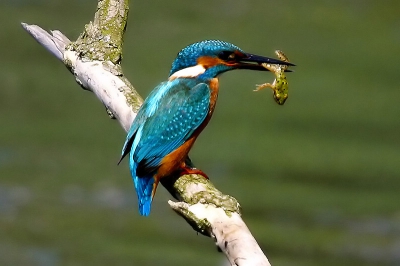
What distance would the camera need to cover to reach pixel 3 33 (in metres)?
9.98

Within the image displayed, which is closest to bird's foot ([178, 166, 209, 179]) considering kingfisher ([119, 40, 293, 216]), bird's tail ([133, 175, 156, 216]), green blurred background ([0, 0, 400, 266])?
kingfisher ([119, 40, 293, 216])

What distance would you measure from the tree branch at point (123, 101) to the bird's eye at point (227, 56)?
34 centimetres

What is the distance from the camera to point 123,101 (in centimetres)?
349

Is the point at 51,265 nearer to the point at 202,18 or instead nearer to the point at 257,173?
the point at 257,173

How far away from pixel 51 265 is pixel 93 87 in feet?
10.2

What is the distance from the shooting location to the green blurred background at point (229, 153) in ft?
21.7

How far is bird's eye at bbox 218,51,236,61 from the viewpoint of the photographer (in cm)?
356

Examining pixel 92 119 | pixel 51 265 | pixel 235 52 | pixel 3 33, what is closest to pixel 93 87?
pixel 235 52

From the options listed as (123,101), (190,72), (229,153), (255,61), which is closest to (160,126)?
(123,101)

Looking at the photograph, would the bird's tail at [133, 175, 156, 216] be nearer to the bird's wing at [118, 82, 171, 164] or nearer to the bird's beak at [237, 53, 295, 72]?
the bird's wing at [118, 82, 171, 164]

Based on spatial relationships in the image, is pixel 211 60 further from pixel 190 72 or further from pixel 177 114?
pixel 177 114

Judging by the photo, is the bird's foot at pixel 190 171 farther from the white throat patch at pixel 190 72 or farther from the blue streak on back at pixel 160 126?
the white throat patch at pixel 190 72

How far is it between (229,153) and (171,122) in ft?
13.9

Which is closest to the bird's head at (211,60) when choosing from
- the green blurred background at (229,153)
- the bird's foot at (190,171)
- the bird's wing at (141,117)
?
the bird's wing at (141,117)
